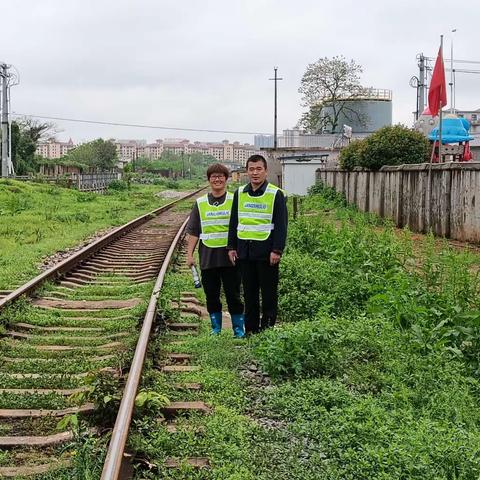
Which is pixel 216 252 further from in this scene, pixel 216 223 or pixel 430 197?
pixel 430 197

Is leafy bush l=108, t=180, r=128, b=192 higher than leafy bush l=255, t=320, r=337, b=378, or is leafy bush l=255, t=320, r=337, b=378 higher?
leafy bush l=108, t=180, r=128, b=192

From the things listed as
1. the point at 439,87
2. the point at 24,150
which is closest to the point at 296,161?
the point at 439,87

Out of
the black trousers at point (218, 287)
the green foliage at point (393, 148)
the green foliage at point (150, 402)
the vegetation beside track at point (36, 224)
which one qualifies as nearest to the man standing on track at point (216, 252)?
the black trousers at point (218, 287)

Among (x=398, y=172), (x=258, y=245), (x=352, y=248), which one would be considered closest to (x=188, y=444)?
(x=258, y=245)

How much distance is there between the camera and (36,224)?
714 inches

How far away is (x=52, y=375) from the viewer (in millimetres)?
5305

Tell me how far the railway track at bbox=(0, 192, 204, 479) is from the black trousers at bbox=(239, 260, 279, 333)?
3.31 feet

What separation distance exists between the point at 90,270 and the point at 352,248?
4.25 metres

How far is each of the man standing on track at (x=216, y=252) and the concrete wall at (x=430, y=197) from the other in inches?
248

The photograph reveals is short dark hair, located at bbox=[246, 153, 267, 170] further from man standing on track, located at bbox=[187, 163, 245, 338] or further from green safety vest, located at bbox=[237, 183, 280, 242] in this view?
man standing on track, located at bbox=[187, 163, 245, 338]

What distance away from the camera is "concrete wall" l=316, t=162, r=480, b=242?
1182cm

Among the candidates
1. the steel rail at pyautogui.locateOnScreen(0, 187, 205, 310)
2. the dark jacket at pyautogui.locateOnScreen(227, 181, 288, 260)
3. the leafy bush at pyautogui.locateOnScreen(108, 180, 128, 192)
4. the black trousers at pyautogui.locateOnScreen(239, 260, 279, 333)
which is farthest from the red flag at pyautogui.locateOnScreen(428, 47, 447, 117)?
the leafy bush at pyautogui.locateOnScreen(108, 180, 128, 192)

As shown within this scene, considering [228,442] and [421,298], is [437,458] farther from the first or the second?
[421,298]

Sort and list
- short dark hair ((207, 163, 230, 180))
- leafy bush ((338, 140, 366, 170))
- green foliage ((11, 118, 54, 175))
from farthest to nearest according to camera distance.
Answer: green foliage ((11, 118, 54, 175)), leafy bush ((338, 140, 366, 170)), short dark hair ((207, 163, 230, 180))
